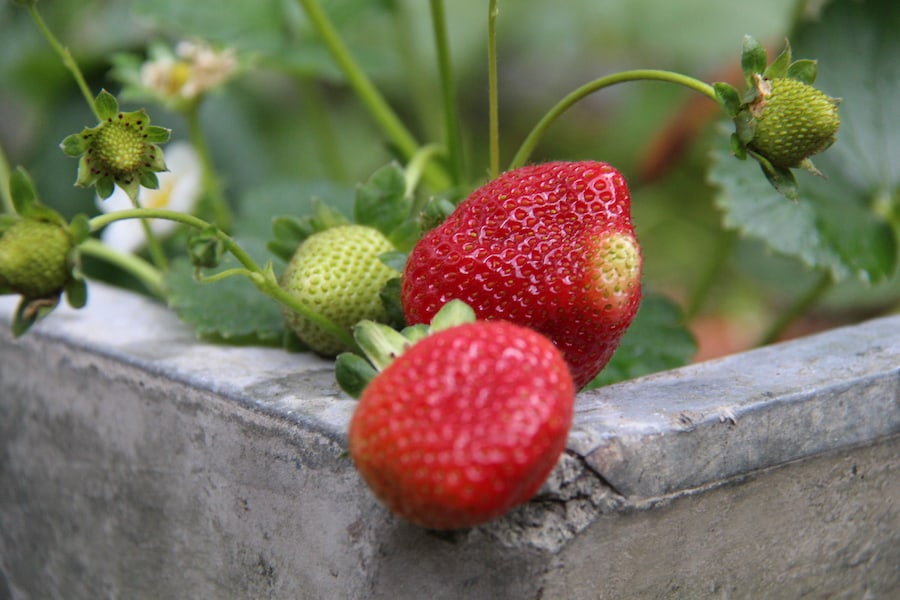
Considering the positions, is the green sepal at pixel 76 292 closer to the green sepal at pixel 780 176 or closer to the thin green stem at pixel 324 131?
the green sepal at pixel 780 176

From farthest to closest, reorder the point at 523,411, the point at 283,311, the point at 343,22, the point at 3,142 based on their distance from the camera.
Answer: the point at 3,142 → the point at 343,22 → the point at 283,311 → the point at 523,411

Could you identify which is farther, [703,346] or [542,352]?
[703,346]

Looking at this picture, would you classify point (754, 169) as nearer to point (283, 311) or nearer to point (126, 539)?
point (283, 311)

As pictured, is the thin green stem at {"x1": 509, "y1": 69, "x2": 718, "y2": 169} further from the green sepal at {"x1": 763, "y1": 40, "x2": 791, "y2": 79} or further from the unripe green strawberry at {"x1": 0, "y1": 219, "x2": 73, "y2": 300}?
the unripe green strawberry at {"x1": 0, "y1": 219, "x2": 73, "y2": 300}

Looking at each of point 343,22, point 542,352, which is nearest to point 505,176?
point 542,352

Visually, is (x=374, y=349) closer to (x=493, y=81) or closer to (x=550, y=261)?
(x=550, y=261)

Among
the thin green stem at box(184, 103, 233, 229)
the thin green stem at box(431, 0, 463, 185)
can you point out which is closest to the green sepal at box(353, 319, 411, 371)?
the thin green stem at box(431, 0, 463, 185)
